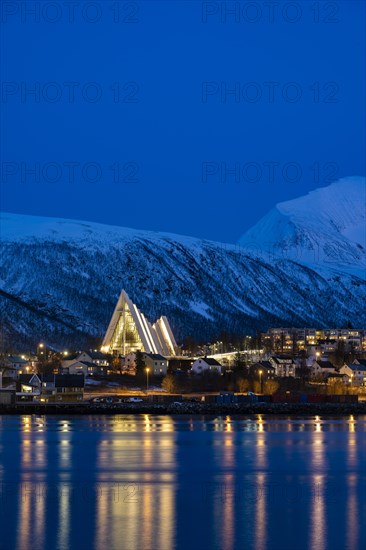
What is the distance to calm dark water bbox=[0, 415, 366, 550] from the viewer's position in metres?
23.0

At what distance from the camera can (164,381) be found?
8944 centimetres

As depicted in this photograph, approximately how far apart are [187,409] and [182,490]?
44.2m

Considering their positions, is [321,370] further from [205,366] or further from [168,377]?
[168,377]

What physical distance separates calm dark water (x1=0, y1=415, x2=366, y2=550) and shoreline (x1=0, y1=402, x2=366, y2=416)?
2027 cm

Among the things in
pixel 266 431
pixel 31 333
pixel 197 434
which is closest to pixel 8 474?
pixel 197 434

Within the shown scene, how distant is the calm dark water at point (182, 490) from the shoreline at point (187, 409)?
20.3 m

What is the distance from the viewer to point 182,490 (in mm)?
30172

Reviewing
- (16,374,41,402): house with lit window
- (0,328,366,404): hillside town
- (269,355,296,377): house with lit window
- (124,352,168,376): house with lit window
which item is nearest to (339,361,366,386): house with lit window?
(0,328,366,404): hillside town

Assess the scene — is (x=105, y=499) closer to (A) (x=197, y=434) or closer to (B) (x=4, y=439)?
(B) (x=4, y=439)

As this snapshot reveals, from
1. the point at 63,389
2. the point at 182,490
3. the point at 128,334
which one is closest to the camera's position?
the point at 182,490

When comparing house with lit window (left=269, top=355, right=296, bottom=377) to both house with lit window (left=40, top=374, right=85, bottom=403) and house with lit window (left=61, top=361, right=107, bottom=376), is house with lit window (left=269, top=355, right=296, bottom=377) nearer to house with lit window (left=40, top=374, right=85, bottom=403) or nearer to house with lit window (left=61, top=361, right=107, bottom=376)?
house with lit window (left=61, top=361, right=107, bottom=376)

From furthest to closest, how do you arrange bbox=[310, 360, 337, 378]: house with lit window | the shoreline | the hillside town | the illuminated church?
the illuminated church, bbox=[310, 360, 337, 378]: house with lit window, the hillside town, the shoreline

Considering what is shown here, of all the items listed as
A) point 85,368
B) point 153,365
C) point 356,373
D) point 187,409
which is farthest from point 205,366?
point 187,409

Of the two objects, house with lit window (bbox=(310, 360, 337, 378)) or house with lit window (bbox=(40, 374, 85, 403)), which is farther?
house with lit window (bbox=(310, 360, 337, 378))
